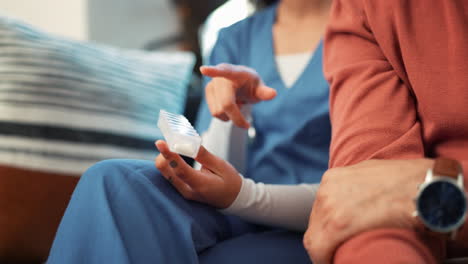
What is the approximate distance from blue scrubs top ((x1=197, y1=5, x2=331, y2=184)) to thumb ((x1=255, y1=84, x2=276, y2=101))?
0.47 ft

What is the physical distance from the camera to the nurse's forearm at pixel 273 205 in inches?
25.0

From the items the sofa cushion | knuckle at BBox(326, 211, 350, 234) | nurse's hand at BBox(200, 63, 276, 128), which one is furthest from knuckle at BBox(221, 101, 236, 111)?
the sofa cushion

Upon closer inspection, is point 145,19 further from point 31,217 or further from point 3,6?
point 31,217

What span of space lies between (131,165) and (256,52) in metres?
0.43

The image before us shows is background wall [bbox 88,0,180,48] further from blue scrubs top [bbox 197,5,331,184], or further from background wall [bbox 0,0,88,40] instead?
blue scrubs top [bbox 197,5,331,184]

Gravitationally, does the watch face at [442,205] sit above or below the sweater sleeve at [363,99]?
below

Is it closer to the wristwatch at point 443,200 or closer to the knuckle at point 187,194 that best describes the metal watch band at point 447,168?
the wristwatch at point 443,200

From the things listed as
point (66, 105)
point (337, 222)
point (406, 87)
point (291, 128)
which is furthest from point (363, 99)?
point (66, 105)

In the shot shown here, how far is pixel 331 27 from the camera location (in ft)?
2.12

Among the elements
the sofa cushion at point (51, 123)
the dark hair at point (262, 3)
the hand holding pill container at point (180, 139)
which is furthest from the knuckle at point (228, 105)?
the dark hair at point (262, 3)

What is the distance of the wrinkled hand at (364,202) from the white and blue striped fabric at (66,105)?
1.75 ft

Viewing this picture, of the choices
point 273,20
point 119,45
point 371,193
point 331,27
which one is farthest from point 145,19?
point 371,193

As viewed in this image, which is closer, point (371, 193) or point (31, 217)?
point (371, 193)

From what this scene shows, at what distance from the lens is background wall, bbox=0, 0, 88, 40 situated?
1521 millimetres
